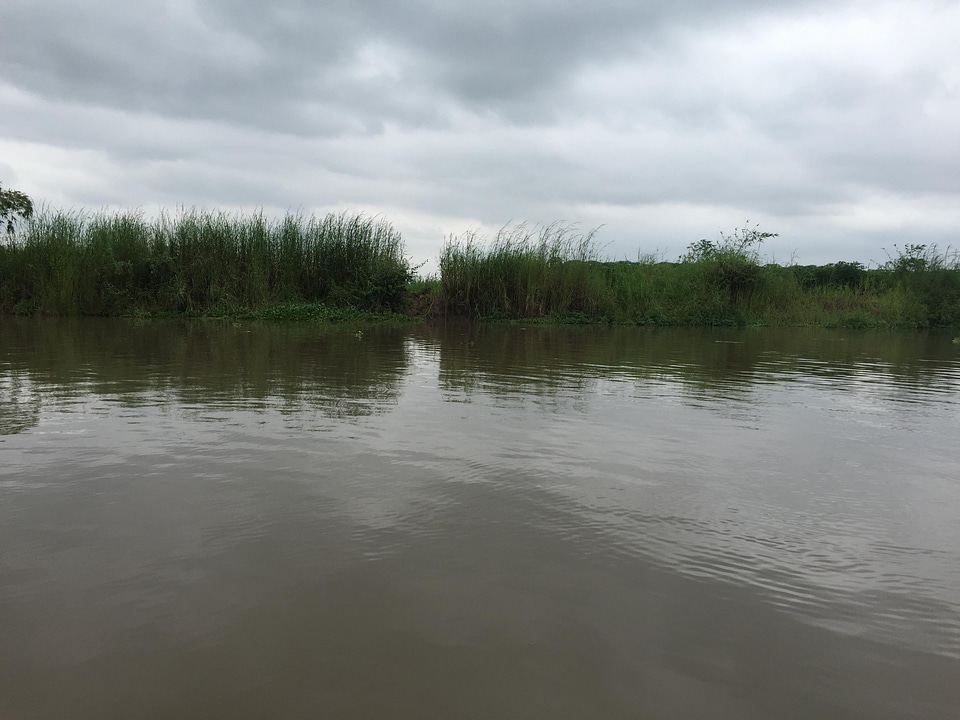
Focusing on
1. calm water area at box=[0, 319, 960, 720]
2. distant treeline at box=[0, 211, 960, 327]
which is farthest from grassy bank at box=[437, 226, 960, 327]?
calm water area at box=[0, 319, 960, 720]

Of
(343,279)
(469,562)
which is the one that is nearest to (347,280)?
(343,279)

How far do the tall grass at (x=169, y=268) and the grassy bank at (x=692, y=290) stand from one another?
364 cm

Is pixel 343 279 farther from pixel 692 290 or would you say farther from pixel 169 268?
pixel 692 290

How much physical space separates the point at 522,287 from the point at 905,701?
64.9ft

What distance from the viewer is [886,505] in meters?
2.97

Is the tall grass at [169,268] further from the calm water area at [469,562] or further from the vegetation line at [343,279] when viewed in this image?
the calm water area at [469,562]

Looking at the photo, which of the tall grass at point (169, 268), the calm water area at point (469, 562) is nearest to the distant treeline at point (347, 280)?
the tall grass at point (169, 268)

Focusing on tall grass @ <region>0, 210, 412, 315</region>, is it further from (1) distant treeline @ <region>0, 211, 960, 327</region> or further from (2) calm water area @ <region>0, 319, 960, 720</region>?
(2) calm water area @ <region>0, 319, 960, 720</region>

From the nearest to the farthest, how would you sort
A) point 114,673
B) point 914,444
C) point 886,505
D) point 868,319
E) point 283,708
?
point 283,708
point 114,673
point 886,505
point 914,444
point 868,319

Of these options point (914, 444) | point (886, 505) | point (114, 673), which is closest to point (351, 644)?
point (114, 673)

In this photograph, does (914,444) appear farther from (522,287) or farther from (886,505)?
(522,287)

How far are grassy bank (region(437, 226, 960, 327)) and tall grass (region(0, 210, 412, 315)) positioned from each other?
3.64 m

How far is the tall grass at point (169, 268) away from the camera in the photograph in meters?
19.1

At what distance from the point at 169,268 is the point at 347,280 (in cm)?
519
